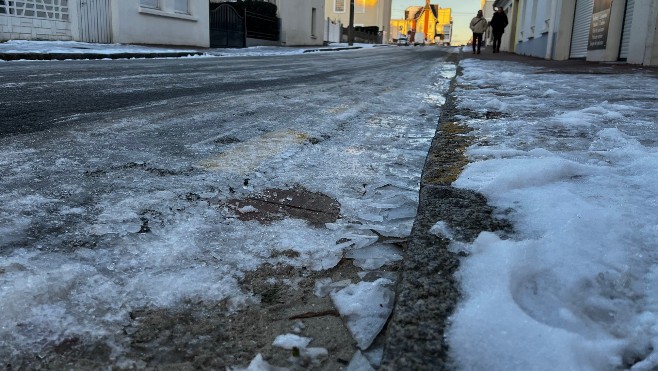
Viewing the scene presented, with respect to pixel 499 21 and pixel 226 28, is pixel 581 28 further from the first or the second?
pixel 226 28

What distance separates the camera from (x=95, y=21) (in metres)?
13.9

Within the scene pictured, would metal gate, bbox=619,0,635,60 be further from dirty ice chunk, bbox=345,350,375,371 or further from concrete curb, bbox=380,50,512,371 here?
dirty ice chunk, bbox=345,350,375,371

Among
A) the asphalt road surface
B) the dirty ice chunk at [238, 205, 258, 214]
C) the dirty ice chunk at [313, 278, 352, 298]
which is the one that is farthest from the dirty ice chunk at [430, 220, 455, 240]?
the asphalt road surface

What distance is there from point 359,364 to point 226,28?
818 inches

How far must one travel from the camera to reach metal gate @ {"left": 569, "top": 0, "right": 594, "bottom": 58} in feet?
39.5

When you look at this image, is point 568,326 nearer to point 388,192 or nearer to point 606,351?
point 606,351

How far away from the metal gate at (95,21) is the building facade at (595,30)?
12546mm

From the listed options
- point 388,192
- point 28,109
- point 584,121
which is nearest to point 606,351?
point 388,192

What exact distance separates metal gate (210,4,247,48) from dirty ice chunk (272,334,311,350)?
19.6m

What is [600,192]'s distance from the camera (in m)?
1.68

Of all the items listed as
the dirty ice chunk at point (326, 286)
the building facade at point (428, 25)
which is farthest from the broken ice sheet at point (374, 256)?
the building facade at point (428, 25)

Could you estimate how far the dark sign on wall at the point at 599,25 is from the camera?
10.2m

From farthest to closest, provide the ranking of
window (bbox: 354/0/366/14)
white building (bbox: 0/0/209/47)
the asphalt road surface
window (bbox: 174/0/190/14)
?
1. window (bbox: 354/0/366/14)
2. window (bbox: 174/0/190/14)
3. white building (bbox: 0/0/209/47)
4. the asphalt road surface

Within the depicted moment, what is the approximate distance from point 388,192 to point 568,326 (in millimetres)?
Answer: 1206
